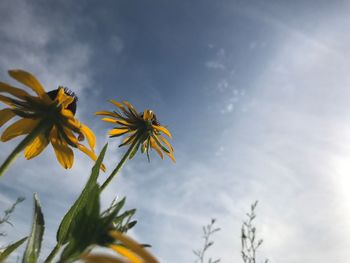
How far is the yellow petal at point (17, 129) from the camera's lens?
1979 mm

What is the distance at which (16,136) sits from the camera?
1.98 metres

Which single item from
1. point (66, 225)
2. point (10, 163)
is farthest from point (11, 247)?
point (10, 163)

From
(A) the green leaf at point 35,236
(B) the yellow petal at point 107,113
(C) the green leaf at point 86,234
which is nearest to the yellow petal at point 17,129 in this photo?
(A) the green leaf at point 35,236

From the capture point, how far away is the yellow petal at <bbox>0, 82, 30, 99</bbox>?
1561 mm

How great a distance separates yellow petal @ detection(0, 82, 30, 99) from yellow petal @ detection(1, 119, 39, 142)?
0.84 feet

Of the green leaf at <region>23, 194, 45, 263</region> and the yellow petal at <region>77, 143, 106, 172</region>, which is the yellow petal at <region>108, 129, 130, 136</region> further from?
the green leaf at <region>23, 194, 45, 263</region>

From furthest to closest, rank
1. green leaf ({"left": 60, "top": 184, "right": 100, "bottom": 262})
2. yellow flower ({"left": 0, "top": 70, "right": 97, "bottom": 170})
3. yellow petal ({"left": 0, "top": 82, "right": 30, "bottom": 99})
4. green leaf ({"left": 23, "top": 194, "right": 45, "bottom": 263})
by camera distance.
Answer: yellow flower ({"left": 0, "top": 70, "right": 97, "bottom": 170})
yellow petal ({"left": 0, "top": 82, "right": 30, "bottom": 99})
green leaf ({"left": 23, "top": 194, "right": 45, "bottom": 263})
green leaf ({"left": 60, "top": 184, "right": 100, "bottom": 262})

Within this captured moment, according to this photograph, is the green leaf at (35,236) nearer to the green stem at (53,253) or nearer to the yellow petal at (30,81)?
the green stem at (53,253)

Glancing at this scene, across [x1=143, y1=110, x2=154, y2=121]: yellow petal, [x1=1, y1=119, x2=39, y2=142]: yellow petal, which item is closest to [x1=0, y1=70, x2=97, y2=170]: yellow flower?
[x1=1, y1=119, x2=39, y2=142]: yellow petal

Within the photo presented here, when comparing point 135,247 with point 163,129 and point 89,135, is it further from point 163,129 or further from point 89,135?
point 163,129

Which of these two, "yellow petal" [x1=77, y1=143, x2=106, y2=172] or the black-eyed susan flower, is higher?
the black-eyed susan flower

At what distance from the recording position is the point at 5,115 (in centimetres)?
187

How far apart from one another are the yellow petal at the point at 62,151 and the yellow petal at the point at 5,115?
21cm

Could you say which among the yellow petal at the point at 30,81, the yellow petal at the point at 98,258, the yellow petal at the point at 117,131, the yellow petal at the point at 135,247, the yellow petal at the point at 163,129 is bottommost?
the yellow petal at the point at 98,258
